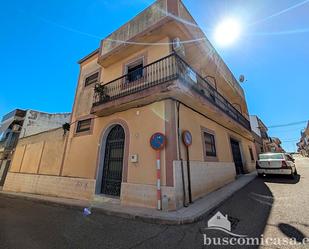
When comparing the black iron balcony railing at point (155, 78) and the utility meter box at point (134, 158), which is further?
the utility meter box at point (134, 158)

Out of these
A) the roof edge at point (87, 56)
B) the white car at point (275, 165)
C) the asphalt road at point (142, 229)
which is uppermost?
the roof edge at point (87, 56)

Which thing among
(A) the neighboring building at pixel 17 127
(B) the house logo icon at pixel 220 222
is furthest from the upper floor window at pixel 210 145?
(A) the neighboring building at pixel 17 127

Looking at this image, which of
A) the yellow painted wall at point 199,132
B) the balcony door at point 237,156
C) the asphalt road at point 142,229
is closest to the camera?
the asphalt road at point 142,229

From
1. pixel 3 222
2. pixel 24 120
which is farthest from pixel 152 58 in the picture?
pixel 24 120

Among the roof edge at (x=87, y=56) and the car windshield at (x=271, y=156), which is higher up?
the roof edge at (x=87, y=56)

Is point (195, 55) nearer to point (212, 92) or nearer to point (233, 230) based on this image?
point (212, 92)

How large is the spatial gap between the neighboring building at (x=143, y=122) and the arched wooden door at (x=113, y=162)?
0.04 metres

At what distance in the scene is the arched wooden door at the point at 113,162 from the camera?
653 centimetres

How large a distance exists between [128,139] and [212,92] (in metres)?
5.65

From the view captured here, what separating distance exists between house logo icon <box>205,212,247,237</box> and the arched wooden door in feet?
12.7

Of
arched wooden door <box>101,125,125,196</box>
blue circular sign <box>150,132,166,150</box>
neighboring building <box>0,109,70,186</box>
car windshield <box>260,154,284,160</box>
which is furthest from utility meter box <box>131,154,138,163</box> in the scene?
neighboring building <box>0,109,70,186</box>

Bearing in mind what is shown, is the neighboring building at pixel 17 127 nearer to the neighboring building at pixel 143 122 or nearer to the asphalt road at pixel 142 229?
the neighboring building at pixel 143 122

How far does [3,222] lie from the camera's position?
454 cm

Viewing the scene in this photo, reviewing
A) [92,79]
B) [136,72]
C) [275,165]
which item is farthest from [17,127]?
[275,165]
